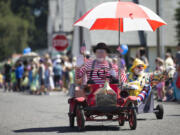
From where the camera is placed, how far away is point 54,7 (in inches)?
2867

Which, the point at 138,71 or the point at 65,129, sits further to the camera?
the point at 138,71

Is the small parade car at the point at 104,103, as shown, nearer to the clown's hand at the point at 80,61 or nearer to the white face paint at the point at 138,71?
the clown's hand at the point at 80,61

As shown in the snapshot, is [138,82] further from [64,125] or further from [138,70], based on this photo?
[64,125]

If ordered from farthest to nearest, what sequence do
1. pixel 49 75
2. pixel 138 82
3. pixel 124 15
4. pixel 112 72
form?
pixel 49 75 → pixel 138 82 → pixel 124 15 → pixel 112 72

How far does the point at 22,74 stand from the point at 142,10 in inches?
919

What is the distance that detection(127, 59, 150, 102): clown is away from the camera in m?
13.3

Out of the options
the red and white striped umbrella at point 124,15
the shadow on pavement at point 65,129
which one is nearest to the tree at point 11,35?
the red and white striped umbrella at point 124,15

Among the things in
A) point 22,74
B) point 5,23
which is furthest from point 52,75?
point 5,23

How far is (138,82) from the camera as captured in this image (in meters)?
13.6

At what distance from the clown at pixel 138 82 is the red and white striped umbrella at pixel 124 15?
1274mm

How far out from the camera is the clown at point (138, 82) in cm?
1325

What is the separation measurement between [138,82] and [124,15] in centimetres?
255

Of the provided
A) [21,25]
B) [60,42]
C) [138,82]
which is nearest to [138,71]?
[138,82]

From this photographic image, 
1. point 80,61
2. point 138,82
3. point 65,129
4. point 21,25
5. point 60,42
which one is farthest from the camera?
point 21,25
